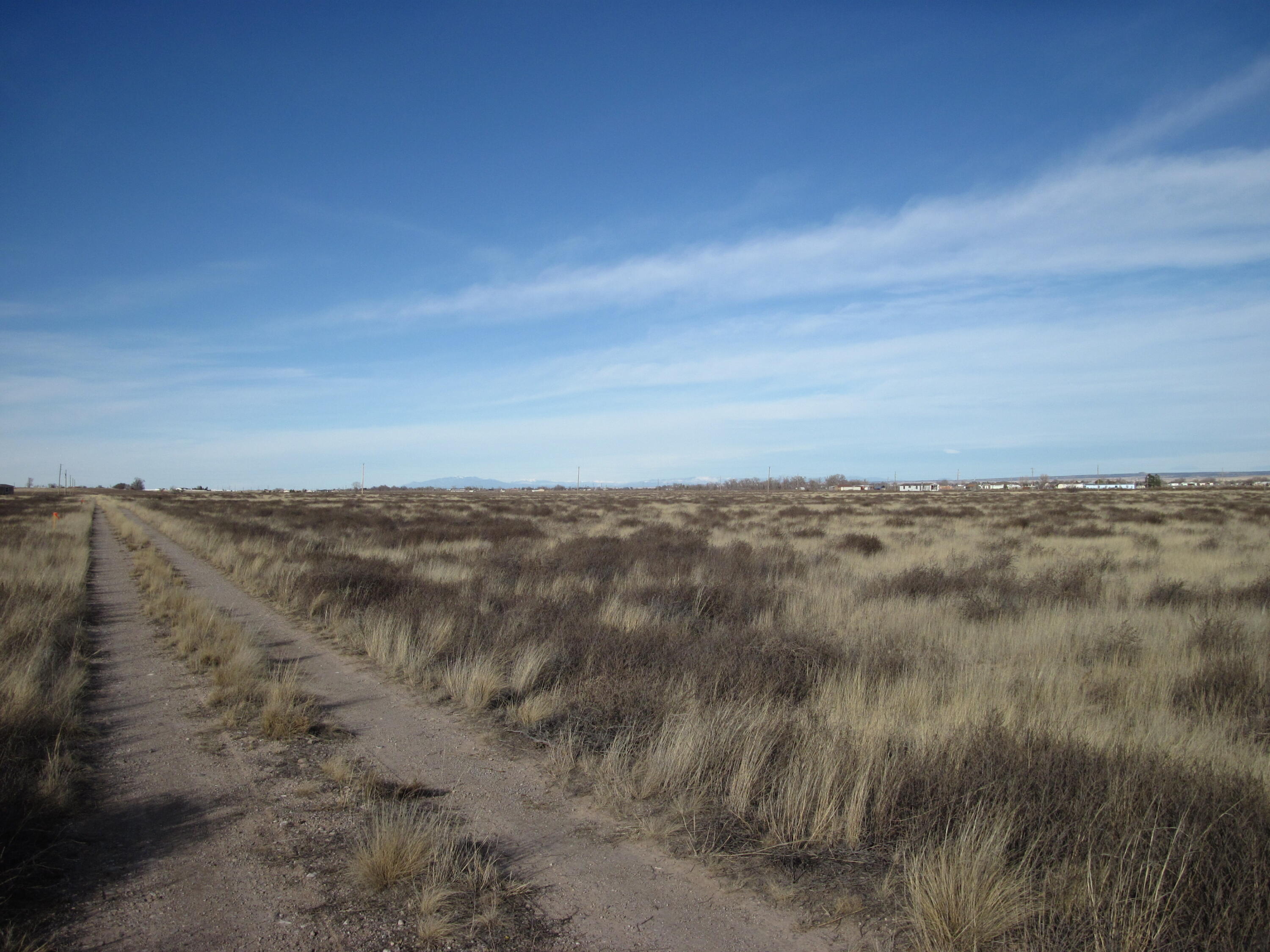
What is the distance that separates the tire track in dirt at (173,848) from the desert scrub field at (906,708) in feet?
7.23

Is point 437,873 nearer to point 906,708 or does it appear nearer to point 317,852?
point 317,852

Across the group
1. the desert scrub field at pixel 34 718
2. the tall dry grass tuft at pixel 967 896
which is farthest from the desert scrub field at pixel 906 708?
the desert scrub field at pixel 34 718

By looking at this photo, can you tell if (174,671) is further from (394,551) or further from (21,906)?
(394,551)

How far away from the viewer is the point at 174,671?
8672 mm

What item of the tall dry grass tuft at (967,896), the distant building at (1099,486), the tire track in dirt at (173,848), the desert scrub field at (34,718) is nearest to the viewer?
the tall dry grass tuft at (967,896)

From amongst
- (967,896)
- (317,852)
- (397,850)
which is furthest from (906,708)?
(317,852)

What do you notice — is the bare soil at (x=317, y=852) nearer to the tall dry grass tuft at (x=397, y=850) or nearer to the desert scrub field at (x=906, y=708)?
the tall dry grass tuft at (x=397, y=850)

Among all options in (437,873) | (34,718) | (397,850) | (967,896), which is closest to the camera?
(967,896)

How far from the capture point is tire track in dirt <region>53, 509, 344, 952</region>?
134 inches

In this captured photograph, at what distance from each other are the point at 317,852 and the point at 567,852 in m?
1.55

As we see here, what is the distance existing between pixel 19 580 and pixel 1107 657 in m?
18.5

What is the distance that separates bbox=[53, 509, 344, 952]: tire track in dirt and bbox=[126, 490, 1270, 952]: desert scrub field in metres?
2.20

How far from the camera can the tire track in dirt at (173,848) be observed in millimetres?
3396

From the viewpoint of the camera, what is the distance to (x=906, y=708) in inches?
260
